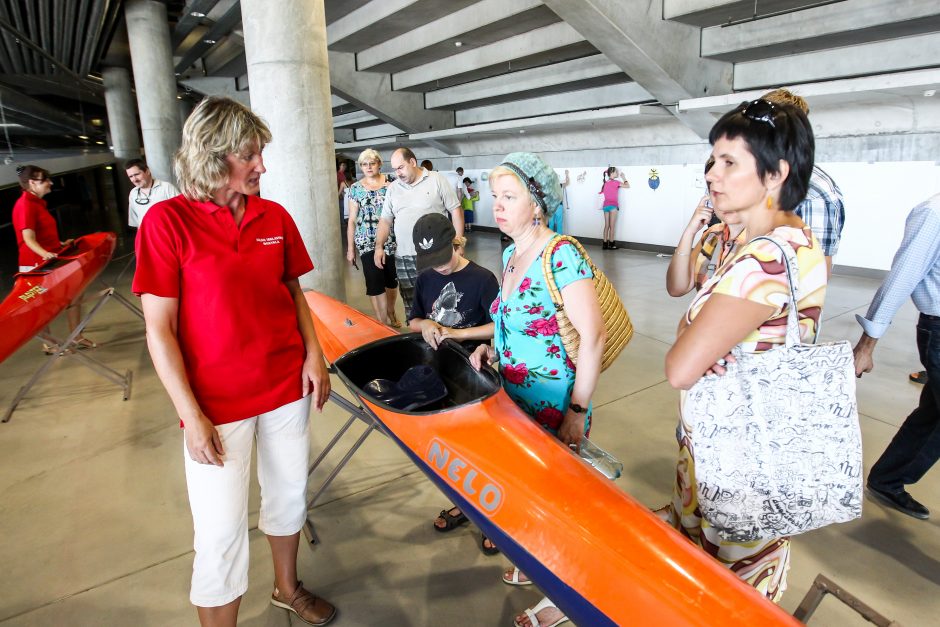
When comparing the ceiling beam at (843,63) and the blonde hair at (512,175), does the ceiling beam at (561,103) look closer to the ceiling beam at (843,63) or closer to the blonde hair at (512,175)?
the ceiling beam at (843,63)

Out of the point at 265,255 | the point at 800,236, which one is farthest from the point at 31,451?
the point at 800,236

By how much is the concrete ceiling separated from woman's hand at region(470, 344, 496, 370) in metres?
5.84

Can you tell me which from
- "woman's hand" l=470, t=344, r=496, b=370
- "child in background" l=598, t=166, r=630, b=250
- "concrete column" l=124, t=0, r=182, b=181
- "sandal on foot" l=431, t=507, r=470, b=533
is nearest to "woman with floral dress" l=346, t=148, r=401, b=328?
"sandal on foot" l=431, t=507, r=470, b=533

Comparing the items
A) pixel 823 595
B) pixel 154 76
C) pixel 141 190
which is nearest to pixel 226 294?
pixel 823 595

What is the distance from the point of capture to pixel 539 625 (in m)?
1.79

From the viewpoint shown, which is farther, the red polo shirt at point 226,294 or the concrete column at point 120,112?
the concrete column at point 120,112

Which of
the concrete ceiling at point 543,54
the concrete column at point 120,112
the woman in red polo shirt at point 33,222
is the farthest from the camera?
the concrete column at point 120,112

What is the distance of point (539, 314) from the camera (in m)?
1.59

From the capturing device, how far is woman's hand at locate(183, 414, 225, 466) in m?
1.40

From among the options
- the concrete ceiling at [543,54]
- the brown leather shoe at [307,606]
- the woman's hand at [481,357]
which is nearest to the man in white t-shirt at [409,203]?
the woman's hand at [481,357]

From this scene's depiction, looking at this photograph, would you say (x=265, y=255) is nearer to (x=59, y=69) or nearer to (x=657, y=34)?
(x=657, y=34)

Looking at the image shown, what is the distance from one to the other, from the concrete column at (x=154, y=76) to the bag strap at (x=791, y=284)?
1224 cm

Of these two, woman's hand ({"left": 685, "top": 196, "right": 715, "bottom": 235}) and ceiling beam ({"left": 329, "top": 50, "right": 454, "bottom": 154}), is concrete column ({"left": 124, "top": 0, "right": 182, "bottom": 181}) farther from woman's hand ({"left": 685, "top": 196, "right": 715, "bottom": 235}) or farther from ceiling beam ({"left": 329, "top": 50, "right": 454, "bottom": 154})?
woman's hand ({"left": 685, "top": 196, "right": 715, "bottom": 235})

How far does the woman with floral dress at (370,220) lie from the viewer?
15.2 feet
